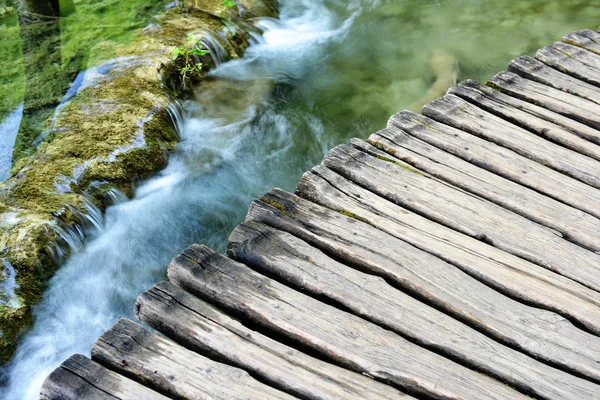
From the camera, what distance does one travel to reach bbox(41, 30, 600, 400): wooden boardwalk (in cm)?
236

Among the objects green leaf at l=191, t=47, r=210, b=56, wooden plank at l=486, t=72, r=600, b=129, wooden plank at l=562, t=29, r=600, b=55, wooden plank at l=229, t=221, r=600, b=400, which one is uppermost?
wooden plank at l=562, t=29, r=600, b=55

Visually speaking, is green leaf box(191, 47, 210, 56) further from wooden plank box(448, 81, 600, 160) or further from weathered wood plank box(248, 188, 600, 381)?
weathered wood plank box(248, 188, 600, 381)

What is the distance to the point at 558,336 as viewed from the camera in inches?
101

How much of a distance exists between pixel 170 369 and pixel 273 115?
354 cm

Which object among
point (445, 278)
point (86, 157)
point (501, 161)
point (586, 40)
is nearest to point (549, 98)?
point (501, 161)

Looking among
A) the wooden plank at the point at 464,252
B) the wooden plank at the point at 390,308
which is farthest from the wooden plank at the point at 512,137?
the wooden plank at the point at 390,308

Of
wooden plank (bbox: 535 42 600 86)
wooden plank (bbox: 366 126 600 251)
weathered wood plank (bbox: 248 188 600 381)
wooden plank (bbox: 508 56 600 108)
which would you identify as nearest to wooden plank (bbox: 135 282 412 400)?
weathered wood plank (bbox: 248 188 600 381)

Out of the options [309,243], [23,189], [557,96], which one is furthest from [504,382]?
[23,189]

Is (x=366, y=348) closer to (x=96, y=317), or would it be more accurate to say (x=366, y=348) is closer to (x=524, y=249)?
(x=524, y=249)

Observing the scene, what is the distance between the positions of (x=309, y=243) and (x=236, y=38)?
3.84 meters

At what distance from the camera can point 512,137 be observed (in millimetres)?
3789

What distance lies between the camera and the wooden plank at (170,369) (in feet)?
7.50

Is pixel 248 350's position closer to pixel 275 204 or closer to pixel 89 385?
pixel 89 385

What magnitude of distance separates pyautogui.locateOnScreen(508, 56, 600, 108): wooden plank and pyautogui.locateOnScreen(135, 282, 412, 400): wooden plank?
2844 millimetres
